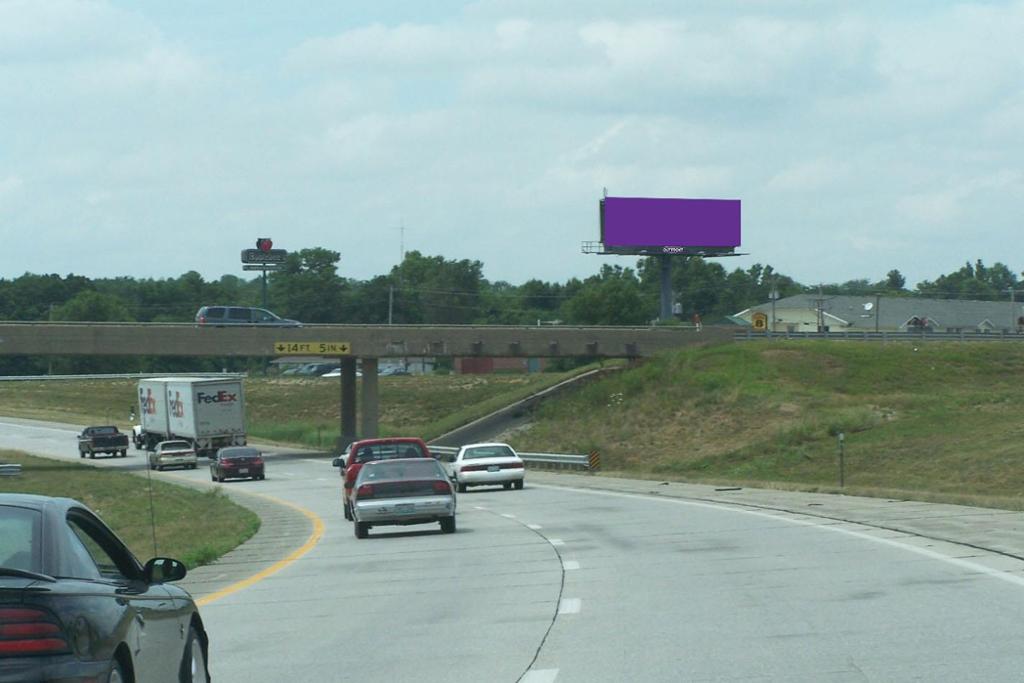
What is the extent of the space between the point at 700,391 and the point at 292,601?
205ft

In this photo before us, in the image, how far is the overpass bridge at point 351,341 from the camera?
72438 mm

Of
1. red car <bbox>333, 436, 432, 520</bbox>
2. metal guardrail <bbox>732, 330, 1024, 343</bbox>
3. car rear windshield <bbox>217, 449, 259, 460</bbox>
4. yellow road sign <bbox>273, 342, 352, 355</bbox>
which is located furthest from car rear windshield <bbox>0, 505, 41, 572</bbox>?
metal guardrail <bbox>732, 330, 1024, 343</bbox>

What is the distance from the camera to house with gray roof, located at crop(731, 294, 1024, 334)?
5610 inches

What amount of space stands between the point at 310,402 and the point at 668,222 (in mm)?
32867

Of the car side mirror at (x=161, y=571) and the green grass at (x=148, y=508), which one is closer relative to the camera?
the car side mirror at (x=161, y=571)

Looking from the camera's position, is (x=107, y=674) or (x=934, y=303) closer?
(x=107, y=674)

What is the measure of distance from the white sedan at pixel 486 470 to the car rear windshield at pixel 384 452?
8051 millimetres

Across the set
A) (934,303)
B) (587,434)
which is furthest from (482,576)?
(934,303)

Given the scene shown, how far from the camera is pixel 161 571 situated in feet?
27.1

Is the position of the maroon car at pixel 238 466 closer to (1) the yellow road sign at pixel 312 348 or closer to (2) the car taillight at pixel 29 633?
(1) the yellow road sign at pixel 312 348

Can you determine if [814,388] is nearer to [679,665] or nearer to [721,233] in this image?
[721,233]

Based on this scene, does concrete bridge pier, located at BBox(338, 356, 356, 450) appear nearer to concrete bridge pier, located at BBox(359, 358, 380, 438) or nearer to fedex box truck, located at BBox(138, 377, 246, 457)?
concrete bridge pier, located at BBox(359, 358, 380, 438)

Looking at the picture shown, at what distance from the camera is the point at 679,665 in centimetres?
1058

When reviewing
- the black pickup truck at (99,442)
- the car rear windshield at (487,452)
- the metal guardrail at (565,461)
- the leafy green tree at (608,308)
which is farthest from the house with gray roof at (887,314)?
the car rear windshield at (487,452)
